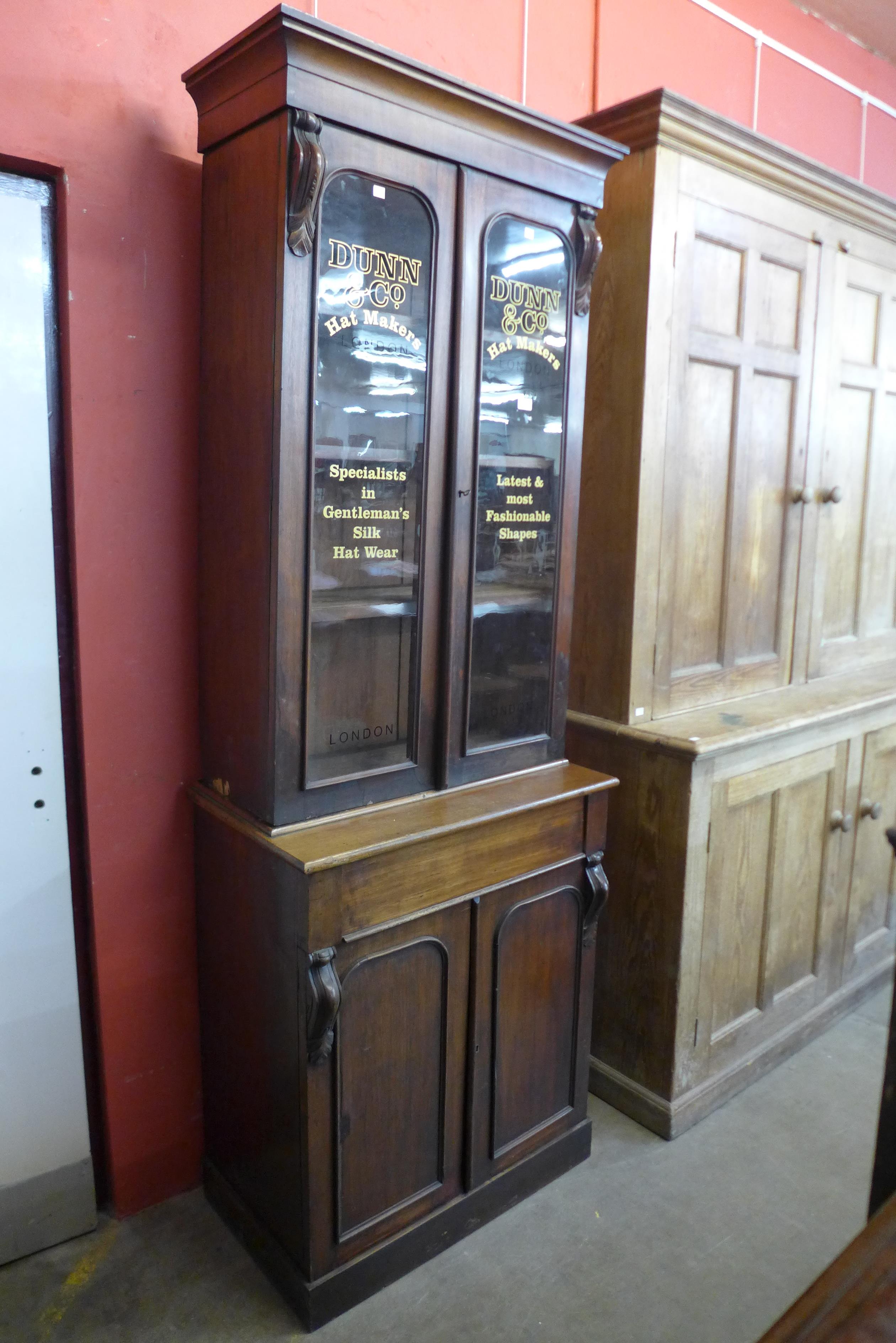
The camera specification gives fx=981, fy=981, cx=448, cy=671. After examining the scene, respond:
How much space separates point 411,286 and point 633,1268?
1.91m

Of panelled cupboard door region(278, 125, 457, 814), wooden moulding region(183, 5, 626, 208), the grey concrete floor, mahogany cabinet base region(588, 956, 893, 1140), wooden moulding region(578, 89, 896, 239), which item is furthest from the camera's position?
mahogany cabinet base region(588, 956, 893, 1140)

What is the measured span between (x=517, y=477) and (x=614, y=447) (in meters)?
0.40

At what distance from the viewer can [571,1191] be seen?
2.13 m

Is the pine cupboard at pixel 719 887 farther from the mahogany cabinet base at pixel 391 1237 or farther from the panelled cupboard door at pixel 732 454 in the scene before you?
the mahogany cabinet base at pixel 391 1237

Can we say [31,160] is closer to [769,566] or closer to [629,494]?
[629,494]

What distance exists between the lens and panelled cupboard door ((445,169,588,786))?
1.83 metres

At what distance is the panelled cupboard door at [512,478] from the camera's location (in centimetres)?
183

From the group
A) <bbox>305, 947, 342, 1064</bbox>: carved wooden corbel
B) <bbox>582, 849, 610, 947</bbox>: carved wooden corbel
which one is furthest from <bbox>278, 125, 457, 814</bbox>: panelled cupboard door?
<bbox>582, 849, 610, 947</bbox>: carved wooden corbel

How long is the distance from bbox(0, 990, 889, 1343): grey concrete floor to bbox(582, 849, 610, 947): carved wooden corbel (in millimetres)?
566

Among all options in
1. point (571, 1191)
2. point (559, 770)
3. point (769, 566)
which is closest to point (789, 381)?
point (769, 566)

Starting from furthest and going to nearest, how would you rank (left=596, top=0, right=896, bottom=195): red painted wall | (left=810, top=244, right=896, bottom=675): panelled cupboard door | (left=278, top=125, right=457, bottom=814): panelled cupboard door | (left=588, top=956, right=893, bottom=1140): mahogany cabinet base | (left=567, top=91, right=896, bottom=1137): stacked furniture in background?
1. (left=810, top=244, right=896, bottom=675): panelled cupboard door
2. (left=596, top=0, right=896, bottom=195): red painted wall
3. (left=588, top=956, right=893, bottom=1140): mahogany cabinet base
4. (left=567, top=91, right=896, bottom=1137): stacked furniture in background
5. (left=278, top=125, right=457, bottom=814): panelled cupboard door

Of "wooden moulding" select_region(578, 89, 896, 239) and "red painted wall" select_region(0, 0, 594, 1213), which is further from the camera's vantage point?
"wooden moulding" select_region(578, 89, 896, 239)

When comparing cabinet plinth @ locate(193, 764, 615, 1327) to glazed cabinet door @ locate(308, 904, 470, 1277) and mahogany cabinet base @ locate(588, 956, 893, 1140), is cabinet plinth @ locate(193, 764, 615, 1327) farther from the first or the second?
mahogany cabinet base @ locate(588, 956, 893, 1140)

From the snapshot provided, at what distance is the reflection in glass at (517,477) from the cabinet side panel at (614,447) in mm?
247
